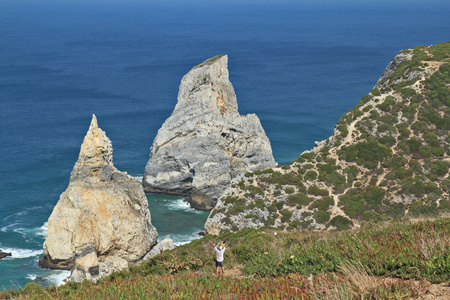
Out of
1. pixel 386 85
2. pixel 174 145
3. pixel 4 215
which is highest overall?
pixel 386 85

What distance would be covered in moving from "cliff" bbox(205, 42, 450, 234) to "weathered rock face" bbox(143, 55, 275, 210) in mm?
20338

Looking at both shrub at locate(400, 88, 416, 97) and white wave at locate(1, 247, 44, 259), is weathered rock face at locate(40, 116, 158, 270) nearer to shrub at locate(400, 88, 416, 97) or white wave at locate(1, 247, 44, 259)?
white wave at locate(1, 247, 44, 259)

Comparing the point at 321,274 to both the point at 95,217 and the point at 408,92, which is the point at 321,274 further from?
the point at 408,92

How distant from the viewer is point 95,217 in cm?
5612

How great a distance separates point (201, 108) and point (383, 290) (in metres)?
Result: 66.9

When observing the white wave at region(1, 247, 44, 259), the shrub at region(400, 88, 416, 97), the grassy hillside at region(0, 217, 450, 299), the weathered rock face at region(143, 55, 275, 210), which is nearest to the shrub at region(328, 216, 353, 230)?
the shrub at region(400, 88, 416, 97)

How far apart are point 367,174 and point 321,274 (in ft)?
126

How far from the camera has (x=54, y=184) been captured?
82812 millimetres

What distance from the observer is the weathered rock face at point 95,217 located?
55.4m

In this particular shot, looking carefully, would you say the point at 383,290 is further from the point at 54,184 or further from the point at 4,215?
the point at 54,184

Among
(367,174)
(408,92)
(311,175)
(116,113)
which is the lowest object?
(116,113)

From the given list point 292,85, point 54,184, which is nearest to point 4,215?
point 54,184

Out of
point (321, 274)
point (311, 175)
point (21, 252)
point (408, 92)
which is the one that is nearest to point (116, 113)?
point (21, 252)

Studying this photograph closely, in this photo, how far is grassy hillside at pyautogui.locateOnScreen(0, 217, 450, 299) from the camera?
1582 cm
